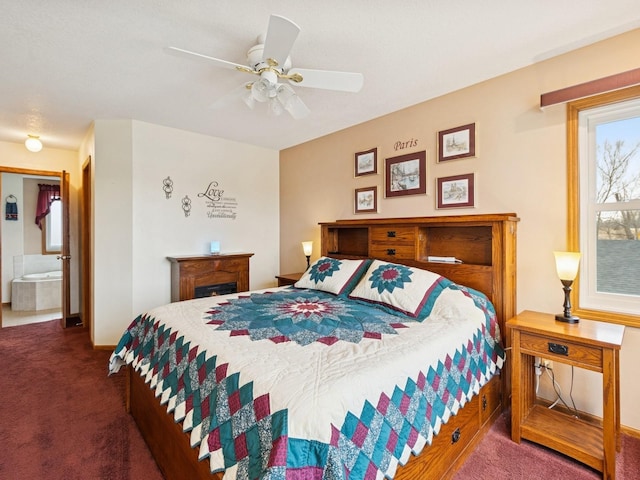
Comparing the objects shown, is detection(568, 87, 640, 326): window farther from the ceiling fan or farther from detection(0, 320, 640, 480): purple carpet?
the ceiling fan

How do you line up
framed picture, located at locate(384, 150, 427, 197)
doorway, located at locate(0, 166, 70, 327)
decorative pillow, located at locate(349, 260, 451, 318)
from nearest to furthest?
decorative pillow, located at locate(349, 260, 451, 318) < framed picture, located at locate(384, 150, 427, 197) < doorway, located at locate(0, 166, 70, 327)

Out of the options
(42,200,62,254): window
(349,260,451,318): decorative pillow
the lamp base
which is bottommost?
the lamp base

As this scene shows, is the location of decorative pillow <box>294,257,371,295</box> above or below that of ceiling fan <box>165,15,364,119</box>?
below

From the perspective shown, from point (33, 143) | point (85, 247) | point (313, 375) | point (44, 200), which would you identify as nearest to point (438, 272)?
point (313, 375)

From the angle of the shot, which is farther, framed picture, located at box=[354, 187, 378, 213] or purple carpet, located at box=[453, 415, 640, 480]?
framed picture, located at box=[354, 187, 378, 213]

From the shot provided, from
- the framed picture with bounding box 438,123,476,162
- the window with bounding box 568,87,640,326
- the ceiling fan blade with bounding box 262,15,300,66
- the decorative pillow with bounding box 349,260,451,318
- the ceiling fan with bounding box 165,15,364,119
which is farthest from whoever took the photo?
the framed picture with bounding box 438,123,476,162

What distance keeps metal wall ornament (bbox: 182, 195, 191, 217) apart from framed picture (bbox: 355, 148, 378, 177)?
2.02m

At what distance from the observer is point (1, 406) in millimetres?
2242

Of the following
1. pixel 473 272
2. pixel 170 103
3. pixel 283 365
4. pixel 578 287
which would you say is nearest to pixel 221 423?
pixel 283 365

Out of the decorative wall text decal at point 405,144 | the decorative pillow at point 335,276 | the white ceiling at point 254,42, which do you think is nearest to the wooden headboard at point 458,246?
the decorative pillow at point 335,276

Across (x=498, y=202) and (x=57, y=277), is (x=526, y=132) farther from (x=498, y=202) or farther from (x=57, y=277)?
(x=57, y=277)

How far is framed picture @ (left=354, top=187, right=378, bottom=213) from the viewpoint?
3.25m

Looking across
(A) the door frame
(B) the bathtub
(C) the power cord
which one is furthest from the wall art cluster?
(B) the bathtub

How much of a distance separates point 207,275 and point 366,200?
6.57 feet
